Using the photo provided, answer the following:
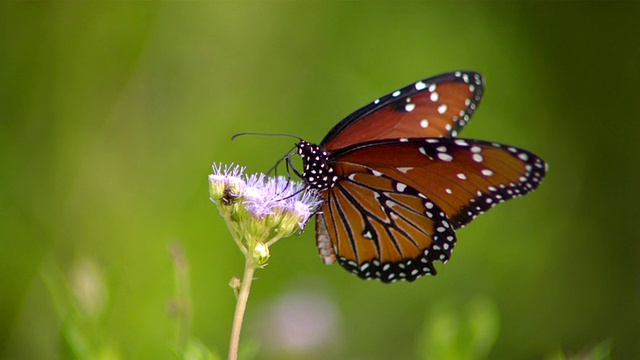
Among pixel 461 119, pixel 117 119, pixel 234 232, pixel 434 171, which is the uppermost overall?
A: pixel 117 119

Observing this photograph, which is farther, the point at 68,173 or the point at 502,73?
the point at 502,73

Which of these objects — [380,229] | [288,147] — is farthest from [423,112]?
[288,147]

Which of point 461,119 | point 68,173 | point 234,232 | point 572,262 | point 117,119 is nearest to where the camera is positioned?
point 234,232

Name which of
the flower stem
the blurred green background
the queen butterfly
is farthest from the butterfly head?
the blurred green background

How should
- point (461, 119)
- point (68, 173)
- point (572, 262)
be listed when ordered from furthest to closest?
point (572, 262) → point (68, 173) → point (461, 119)

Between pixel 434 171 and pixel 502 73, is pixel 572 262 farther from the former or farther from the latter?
pixel 434 171

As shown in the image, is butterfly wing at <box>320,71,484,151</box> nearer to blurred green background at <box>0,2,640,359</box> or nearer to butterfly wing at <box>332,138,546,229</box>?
butterfly wing at <box>332,138,546,229</box>

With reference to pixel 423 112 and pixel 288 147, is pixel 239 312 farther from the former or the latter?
pixel 288 147

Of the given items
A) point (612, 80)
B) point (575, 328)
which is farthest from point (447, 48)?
point (575, 328)
